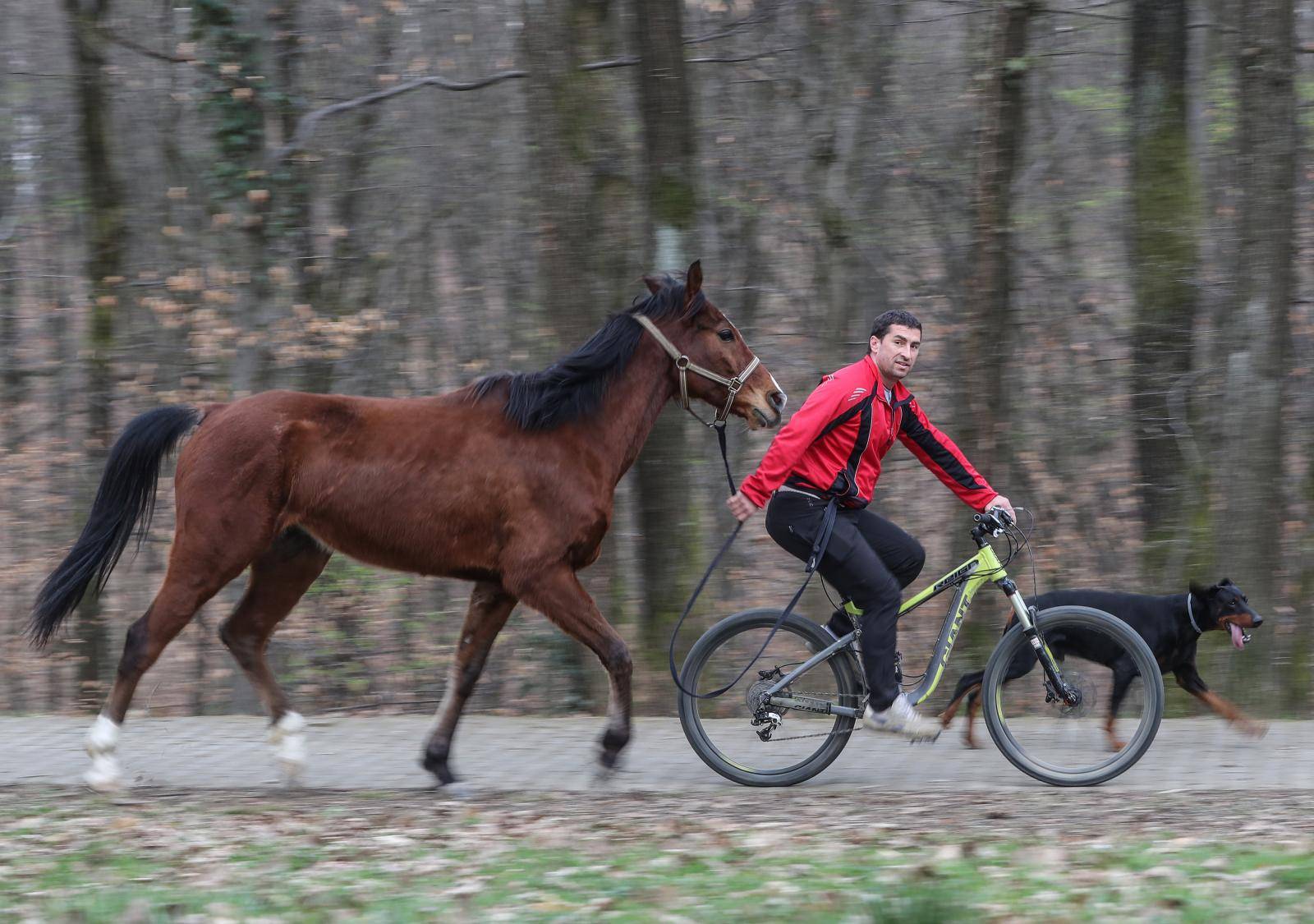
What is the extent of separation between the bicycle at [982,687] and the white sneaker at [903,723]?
0.15 meters

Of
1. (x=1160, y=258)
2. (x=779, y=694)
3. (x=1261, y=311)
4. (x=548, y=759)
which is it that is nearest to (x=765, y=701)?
(x=779, y=694)

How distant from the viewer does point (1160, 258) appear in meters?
9.41

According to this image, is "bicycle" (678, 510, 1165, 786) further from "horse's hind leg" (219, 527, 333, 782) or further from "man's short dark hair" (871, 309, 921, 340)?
"horse's hind leg" (219, 527, 333, 782)

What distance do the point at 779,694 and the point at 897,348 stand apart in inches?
70.2

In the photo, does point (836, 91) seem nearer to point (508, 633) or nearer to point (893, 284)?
point (893, 284)

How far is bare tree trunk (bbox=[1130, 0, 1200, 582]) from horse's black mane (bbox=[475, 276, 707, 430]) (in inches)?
156

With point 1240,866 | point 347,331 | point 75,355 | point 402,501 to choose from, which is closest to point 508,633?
point 347,331

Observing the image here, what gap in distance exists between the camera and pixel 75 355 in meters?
10.9

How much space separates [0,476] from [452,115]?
15.2 ft

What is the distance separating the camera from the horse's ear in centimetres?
693

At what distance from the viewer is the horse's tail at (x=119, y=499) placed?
704cm

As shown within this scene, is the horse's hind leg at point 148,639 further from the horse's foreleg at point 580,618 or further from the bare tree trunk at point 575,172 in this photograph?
the bare tree trunk at point 575,172

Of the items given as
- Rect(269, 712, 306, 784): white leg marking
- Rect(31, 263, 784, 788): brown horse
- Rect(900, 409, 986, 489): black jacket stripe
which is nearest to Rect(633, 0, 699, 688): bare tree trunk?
Rect(31, 263, 784, 788): brown horse

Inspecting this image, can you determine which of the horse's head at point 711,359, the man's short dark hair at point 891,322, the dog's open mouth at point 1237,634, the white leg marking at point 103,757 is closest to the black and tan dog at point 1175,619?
the dog's open mouth at point 1237,634
